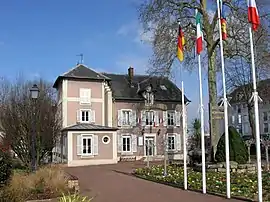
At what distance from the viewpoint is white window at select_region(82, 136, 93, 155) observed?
36156mm

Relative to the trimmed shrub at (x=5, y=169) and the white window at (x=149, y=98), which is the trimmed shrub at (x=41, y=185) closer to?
the trimmed shrub at (x=5, y=169)

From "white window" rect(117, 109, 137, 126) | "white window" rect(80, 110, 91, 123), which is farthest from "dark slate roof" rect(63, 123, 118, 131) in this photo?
"white window" rect(117, 109, 137, 126)

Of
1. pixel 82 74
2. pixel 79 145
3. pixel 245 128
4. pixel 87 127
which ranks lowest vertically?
pixel 79 145

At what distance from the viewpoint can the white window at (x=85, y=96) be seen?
128ft

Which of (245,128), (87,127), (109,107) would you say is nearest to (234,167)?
(87,127)

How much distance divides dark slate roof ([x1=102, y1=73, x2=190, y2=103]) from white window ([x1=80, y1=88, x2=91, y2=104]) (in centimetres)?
324

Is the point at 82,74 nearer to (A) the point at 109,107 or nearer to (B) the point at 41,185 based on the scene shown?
(A) the point at 109,107

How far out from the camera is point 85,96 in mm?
39188

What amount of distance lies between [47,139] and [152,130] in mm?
17564

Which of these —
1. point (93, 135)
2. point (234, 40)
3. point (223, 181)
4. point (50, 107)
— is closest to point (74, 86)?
point (93, 135)

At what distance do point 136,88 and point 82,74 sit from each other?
7408 mm

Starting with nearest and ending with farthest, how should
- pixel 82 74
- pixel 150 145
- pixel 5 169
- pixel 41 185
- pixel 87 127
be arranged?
1. pixel 5 169
2. pixel 41 185
3. pixel 87 127
4. pixel 82 74
5. pixel 150 145

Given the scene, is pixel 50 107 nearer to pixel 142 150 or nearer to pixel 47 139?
pixel 47 139

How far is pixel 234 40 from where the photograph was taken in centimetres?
2327
